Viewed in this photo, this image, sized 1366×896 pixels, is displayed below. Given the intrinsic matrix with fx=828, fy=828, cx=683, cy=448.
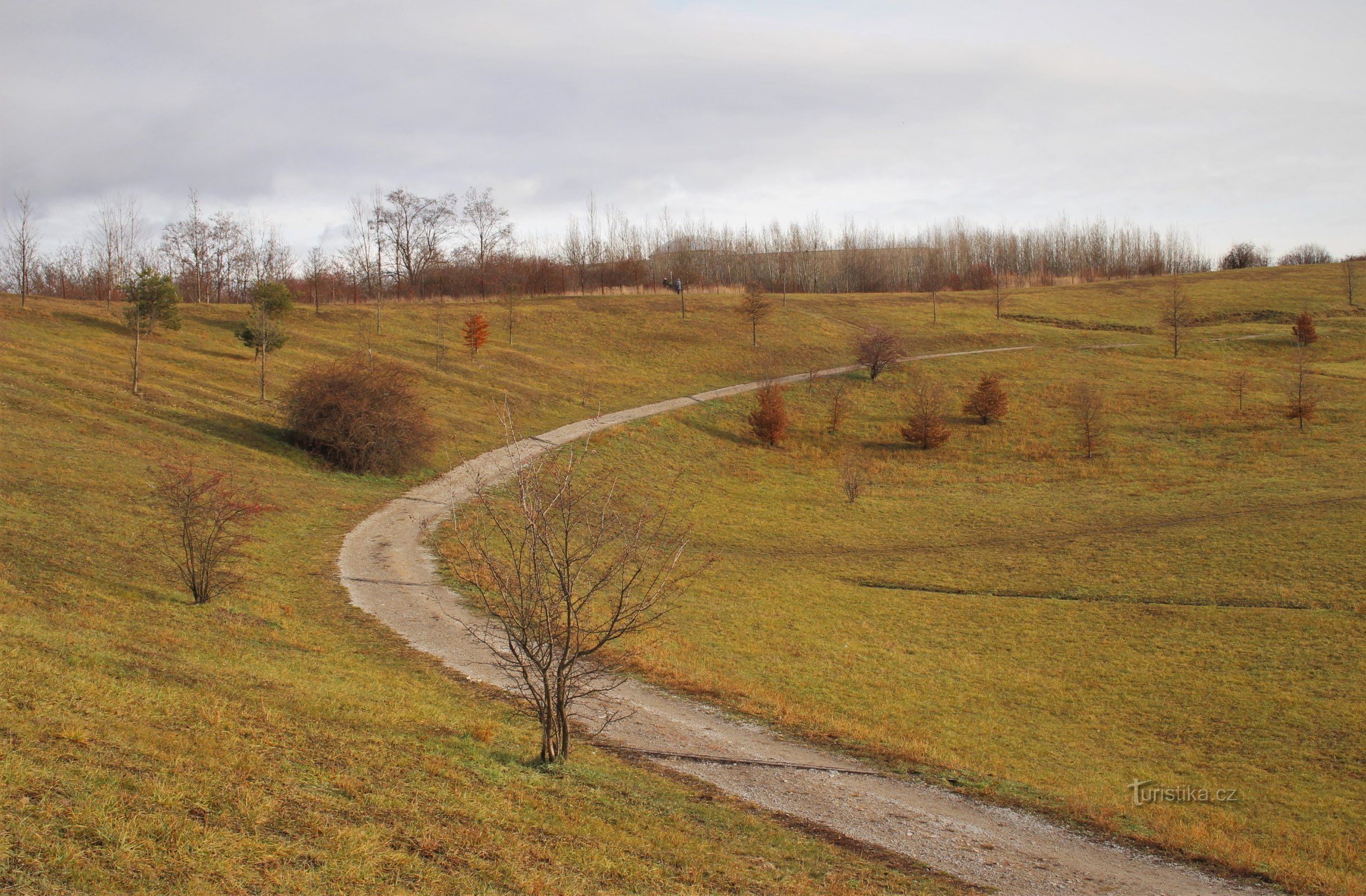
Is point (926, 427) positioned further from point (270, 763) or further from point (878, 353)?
point (270, 763)

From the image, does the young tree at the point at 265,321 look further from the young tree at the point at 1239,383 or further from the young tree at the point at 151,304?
the young tree at the point at 1239,383

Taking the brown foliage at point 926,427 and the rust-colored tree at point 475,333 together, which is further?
the rust-colored tree at point 475,333

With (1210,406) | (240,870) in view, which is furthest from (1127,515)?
(240,870)

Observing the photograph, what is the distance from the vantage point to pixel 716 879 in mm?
8219

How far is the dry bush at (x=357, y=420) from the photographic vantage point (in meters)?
37.3

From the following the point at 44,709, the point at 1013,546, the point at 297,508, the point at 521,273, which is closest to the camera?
the point at 44,709

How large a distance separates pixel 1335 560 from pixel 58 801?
111 feet

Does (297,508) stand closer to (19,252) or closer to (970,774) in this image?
(970,774)

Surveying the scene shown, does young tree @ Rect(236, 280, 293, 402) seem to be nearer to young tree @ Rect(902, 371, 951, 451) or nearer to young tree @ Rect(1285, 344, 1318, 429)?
young tree @ Rect(902, 371, 951, 451)

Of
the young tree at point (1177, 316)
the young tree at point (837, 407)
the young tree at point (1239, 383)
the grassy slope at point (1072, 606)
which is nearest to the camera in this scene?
the grassy slope at point (1072, 606)

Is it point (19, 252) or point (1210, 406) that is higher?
point (19, 252)

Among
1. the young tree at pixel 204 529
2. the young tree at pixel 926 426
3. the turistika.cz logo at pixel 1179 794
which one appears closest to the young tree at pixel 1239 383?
the young tree at pixel 926 426

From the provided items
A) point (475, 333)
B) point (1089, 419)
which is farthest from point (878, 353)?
point (475, 333)

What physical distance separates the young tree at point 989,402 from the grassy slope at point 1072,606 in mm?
1631
